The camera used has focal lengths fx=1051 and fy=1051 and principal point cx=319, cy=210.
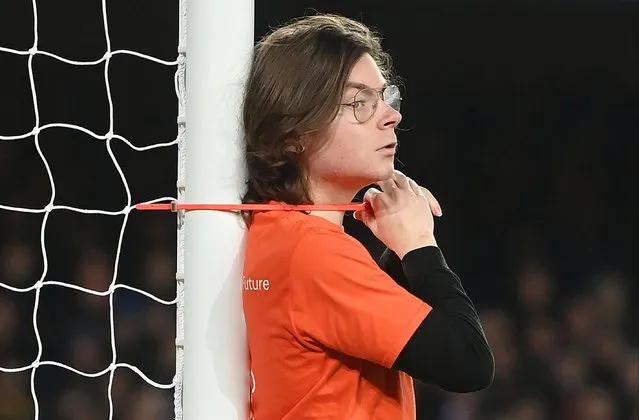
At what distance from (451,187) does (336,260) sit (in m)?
2.71

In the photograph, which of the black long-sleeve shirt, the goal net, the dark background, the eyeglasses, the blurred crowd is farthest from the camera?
the blurred crowd

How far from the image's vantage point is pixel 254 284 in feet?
3.32

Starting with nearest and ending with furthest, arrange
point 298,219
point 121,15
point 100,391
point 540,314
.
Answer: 1. point 298,219
2. point 100,391
3. point 121,15
4. point 540,314

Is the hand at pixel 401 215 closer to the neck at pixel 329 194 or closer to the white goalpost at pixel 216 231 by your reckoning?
the neck at pixel 329 194

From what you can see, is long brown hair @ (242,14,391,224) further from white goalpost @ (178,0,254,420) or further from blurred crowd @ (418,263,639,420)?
blurred crowd @ (418,263,639,420)

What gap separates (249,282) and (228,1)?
0.29 metres

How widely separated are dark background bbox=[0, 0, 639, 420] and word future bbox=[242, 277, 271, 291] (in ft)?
5.86

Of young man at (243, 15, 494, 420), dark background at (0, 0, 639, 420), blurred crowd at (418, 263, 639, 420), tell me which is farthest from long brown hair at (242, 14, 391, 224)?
blurred crowd at (418, 263, 639, 420)

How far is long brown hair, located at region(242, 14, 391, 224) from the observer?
1.01 meters

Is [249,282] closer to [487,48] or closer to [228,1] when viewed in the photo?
[228,1]

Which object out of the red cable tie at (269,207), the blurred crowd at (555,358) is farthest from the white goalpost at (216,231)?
the blurred crowd at (555,358)

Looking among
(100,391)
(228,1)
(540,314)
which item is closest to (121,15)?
(100,391)

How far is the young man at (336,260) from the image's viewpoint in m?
0.93

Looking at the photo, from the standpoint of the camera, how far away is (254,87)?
105cm
